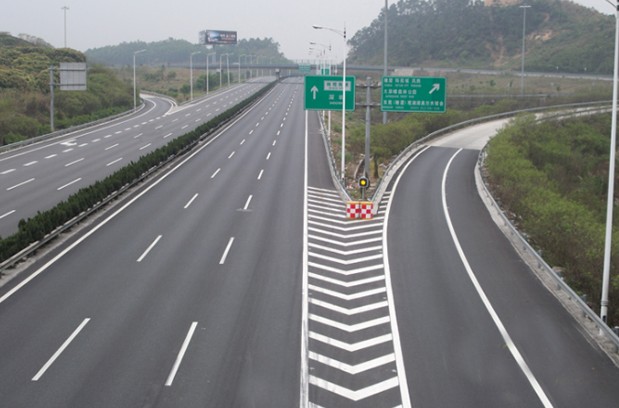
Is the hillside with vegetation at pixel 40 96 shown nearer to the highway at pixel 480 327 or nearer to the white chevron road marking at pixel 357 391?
the highway at pixel 480 327

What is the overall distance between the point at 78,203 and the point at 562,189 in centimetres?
2900

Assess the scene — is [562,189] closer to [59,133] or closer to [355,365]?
[355,365]

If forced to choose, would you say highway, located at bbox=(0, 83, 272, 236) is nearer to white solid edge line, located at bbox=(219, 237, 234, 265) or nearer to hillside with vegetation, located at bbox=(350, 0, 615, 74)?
white solid edge line, located at bbox=(219, 237, 234, 265)

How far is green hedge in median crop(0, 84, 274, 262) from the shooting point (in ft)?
80.2

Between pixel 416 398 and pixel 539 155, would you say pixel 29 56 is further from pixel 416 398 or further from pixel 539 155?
Answer: pixel 416 398

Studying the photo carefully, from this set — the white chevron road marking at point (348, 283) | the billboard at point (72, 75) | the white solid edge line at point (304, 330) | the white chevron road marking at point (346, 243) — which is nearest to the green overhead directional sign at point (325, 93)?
the white solid edge line at point (304, 330)

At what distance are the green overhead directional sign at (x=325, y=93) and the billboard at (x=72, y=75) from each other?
33.1m

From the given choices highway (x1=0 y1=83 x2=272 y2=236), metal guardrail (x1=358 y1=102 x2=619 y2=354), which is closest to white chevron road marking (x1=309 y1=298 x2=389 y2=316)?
metal guardrail (x1=358 y1=102 x2=619 y2=354)

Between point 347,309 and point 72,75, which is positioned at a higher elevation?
point 72,75

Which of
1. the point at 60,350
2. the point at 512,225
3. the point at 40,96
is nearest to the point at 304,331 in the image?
the point at 60,350

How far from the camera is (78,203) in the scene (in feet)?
98.6

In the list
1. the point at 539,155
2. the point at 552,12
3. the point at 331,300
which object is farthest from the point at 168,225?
the point at 552,12

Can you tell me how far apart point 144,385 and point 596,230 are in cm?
1919

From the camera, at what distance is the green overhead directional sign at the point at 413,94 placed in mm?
39188
